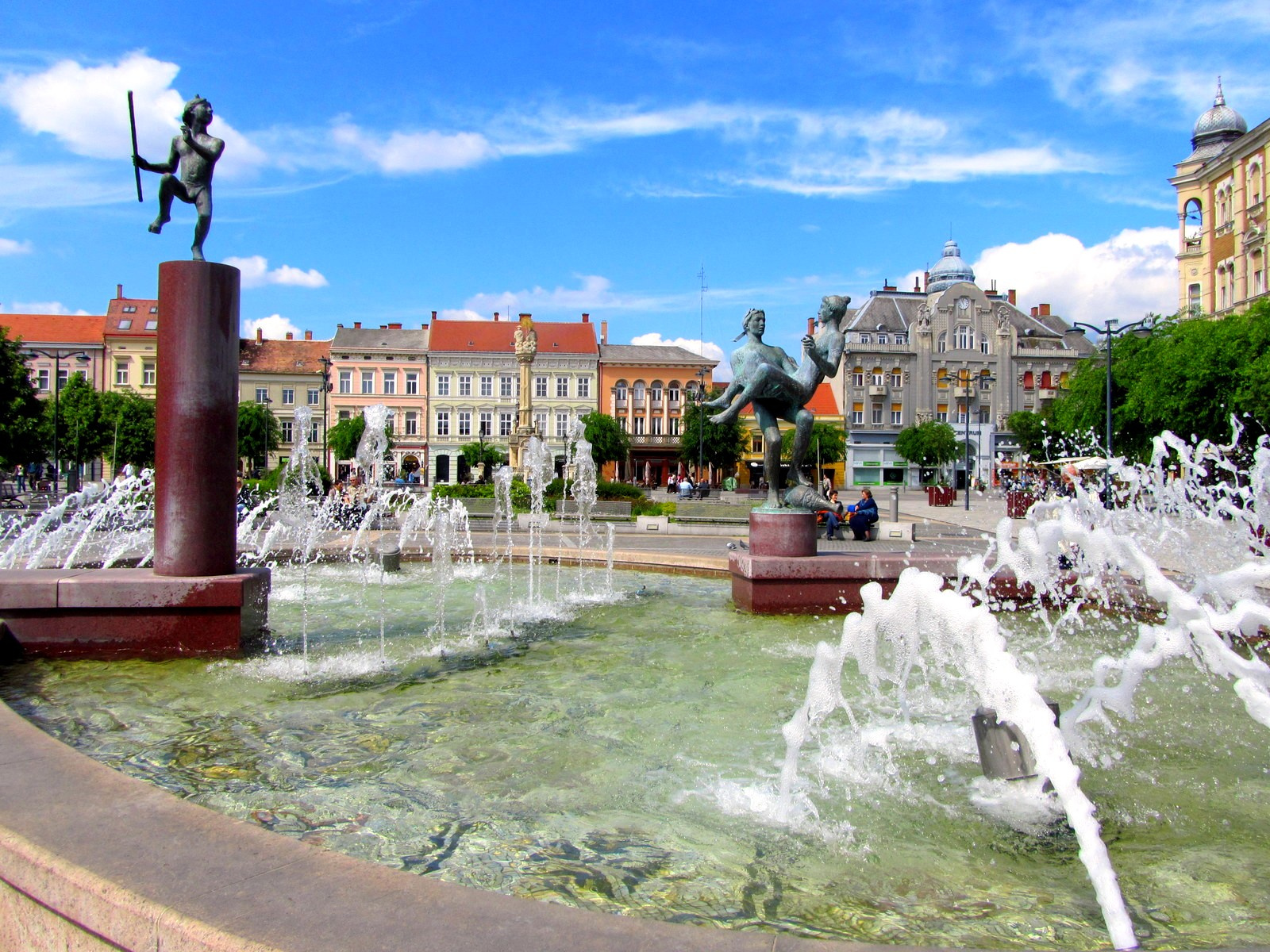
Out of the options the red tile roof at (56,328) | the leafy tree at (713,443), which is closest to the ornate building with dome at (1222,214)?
the leafy tree at (713,443)

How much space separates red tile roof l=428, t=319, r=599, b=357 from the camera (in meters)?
74.3

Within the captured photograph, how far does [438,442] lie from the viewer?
73.4 meters

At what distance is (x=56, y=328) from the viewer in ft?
237

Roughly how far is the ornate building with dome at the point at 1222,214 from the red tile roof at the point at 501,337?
140 ft

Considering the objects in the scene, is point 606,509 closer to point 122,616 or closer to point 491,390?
point 122,616

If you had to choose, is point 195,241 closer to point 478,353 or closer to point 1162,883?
point 1162,883

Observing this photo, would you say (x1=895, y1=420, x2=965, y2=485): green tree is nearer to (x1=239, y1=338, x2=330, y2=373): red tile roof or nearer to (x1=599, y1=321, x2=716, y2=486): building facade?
(x1=599, y1=321, x2=716, y2=486): building facade

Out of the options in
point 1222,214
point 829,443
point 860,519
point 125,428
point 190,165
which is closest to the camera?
point 190,165

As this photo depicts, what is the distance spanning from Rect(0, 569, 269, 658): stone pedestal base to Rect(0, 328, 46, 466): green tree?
26351 millimetres

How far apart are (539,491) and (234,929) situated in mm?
13929

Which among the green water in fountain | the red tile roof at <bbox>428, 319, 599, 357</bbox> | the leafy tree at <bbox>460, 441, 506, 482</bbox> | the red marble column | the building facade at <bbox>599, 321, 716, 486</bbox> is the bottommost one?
the green water in fountain

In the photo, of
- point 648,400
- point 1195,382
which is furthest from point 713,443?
point 1195,382

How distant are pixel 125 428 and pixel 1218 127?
207 feet

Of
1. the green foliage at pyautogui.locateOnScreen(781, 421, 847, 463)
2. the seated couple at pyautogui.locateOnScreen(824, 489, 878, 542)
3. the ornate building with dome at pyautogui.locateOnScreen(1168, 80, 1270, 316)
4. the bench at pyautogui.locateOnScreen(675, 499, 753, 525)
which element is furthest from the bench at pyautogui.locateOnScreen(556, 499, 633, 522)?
the green foliage at pyautogui.locateOnScreen(781, 421, 847, 463)
